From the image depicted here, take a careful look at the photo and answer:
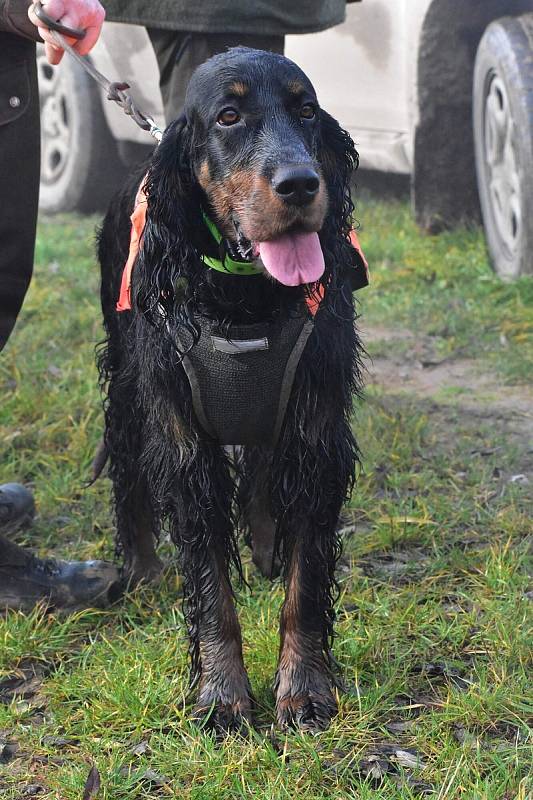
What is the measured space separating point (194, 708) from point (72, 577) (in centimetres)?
74

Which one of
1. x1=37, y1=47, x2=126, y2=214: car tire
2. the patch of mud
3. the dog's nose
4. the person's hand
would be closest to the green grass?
the patch of mud

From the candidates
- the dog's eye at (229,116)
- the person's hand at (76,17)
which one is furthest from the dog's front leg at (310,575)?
the person's hand at (76,17)

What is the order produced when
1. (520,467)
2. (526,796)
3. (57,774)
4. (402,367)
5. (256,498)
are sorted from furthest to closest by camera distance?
1. (402,367)
2. (520,467)
3. (256,498)
4. (57,774)
5. (526,796)

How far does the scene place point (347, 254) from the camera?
9.16 ft

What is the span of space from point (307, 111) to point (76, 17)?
2.11 ft

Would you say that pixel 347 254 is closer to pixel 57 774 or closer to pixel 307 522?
pixel 307 522

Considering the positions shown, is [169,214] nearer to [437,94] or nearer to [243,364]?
[243,364]

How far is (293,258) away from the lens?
8.08 ft

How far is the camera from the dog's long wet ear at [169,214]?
2619mm

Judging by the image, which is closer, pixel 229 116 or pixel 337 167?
pixel 229 116

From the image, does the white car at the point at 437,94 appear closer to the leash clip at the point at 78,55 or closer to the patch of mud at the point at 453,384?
the patch of mud at the point at 453,384

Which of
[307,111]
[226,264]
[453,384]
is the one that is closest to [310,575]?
[226,264]

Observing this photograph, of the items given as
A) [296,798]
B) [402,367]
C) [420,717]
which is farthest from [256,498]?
[402,367]

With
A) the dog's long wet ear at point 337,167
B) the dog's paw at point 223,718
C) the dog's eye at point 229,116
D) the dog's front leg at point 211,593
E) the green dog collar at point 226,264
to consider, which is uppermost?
the dog's eye at point 229,116
